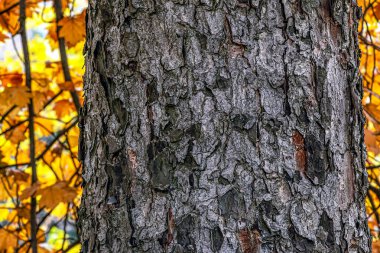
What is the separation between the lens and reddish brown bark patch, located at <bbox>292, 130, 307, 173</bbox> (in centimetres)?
104

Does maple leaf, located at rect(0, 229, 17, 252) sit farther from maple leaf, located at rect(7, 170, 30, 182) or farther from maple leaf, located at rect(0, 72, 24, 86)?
maple leaf, located at rect(0, 72, 24, 86)

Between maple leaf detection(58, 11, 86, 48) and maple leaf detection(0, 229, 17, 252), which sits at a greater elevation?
maple leaf detection(58, 11, 86, 48)

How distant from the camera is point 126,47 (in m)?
1.09

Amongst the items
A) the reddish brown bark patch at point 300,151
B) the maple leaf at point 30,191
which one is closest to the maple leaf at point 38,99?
the maple leaf at point 30,191

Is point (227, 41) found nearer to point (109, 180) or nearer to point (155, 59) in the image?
point (155, 59)

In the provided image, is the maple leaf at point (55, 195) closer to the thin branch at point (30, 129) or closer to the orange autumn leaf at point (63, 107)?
the thin branch at point (30, 129)

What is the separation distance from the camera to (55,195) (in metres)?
2.62

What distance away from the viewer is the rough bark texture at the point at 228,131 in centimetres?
102

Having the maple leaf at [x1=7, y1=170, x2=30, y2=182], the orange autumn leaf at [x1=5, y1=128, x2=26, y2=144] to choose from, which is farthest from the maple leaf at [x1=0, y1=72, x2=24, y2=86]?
the maple leaf at [x1=7, y1=170, x2=30, y2=182]

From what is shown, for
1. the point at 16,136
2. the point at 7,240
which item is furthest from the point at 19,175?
the point at 7,240

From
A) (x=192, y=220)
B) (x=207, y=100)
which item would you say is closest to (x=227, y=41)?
(x=207, y=100)

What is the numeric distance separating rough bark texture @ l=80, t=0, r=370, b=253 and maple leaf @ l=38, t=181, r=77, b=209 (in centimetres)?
155

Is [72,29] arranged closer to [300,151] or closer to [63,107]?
[63,107]

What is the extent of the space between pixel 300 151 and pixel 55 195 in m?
1.79
